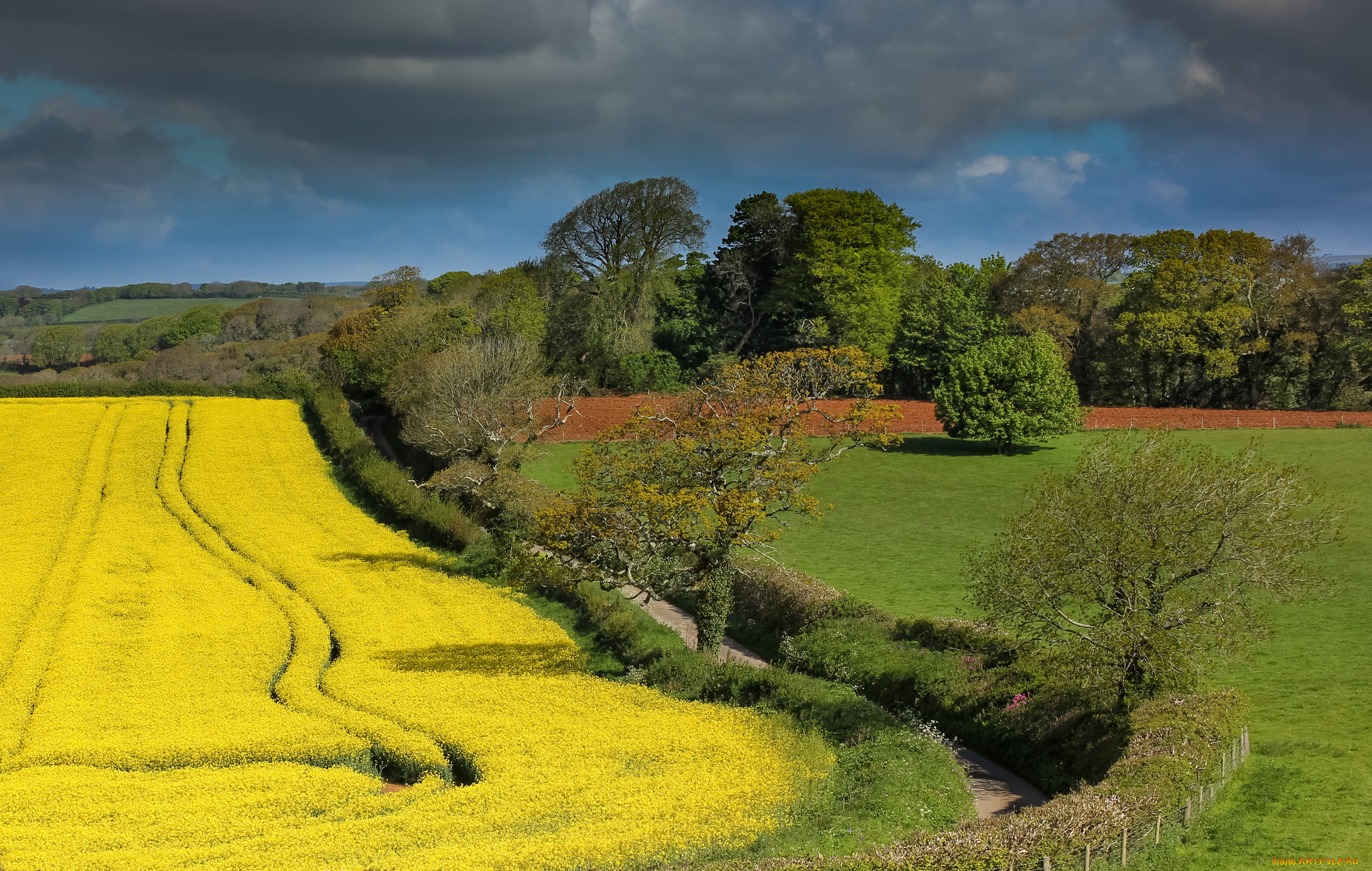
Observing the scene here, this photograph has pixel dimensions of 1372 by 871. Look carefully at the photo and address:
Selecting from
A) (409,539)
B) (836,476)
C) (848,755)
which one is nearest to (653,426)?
(848,755)

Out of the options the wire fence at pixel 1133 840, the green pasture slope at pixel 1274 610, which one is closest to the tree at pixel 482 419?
the green pasture slope at pixel 1274 610

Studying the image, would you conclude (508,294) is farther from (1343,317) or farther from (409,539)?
(1343,317)

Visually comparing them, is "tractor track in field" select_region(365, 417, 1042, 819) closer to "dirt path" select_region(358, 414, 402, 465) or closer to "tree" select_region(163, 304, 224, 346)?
"dirt path" select_region(358, 414, 402, 465)

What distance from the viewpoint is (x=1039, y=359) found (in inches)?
2170

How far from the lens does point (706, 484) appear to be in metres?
25.6

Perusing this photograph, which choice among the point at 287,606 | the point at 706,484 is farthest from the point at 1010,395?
the point at 287,606

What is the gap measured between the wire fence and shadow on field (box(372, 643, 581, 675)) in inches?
583

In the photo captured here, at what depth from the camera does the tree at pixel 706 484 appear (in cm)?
2475

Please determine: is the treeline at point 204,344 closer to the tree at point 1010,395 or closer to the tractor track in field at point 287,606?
the tractor track in field at point 287,606

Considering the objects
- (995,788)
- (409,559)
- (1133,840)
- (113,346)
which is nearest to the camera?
(1133,840)

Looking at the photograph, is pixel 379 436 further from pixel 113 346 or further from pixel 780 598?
pixel 113 346

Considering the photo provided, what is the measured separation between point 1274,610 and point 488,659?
22500 millimetres

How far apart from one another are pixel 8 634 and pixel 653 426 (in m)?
19.8

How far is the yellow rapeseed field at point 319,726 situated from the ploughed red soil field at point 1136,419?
2506cm
